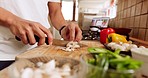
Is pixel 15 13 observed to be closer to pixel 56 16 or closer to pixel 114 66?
pixel 56 16

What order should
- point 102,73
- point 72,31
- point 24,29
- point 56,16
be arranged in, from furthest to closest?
point 56,16 → point 72,31 → point 24,29 → point 102,73

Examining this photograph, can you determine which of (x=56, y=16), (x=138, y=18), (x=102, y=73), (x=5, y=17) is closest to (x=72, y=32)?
(x=56, y=16)

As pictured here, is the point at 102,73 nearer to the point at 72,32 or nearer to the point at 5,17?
the point at 5,17

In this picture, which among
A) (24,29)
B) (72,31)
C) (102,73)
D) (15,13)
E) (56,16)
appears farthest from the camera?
(56,16)

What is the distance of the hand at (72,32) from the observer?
89 cm

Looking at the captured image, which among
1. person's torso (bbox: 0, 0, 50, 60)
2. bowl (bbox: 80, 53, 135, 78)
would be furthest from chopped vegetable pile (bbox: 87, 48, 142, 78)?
person's torso (bbox: 0, 0, 50, 60)

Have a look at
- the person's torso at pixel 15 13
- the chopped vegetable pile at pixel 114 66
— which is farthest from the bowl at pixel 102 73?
the person's torso at pixel 15 13

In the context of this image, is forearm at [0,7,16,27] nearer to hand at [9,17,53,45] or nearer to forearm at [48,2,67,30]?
hand at [9,17,53,45]

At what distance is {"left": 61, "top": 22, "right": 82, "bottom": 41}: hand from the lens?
891 mm

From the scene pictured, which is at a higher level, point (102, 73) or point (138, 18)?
point (138, 18)

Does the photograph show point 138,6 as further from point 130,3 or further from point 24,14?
point 24,14

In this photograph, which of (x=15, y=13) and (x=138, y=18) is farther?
(x=138, y=18)

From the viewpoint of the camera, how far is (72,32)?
2.90ft

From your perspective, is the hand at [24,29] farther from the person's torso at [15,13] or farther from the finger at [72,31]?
the finger at [72,31]
